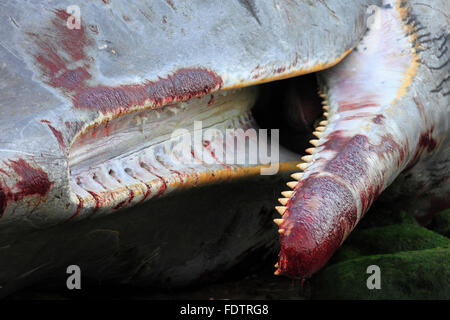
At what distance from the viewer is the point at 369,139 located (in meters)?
1.70

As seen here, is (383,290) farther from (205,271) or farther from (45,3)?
(45,3)

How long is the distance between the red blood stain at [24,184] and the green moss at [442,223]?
143cm

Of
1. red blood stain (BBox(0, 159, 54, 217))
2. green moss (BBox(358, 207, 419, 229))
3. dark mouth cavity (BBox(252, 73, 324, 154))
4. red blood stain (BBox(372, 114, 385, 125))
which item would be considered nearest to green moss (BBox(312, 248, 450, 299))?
red blood stain (BBox(372, 114, 385, 125))

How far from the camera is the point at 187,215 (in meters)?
1.83

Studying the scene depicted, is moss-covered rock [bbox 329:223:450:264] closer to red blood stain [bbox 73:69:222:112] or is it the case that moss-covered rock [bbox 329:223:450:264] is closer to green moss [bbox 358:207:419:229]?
green moss [bbox 358:207:419:229]

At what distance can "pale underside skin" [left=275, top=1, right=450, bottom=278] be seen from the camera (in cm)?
143

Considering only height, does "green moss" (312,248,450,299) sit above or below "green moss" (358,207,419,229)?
below

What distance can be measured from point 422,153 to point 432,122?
10 centimetres

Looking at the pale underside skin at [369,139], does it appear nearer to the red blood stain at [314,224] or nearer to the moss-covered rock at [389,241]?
the red blood stain at [314,224]

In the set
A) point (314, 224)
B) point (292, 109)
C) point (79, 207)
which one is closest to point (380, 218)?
point (292, 109)

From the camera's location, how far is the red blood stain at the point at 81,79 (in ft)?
4.50

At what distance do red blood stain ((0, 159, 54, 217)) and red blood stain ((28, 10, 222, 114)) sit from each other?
0.19 meters

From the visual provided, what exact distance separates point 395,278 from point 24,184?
0.96m
